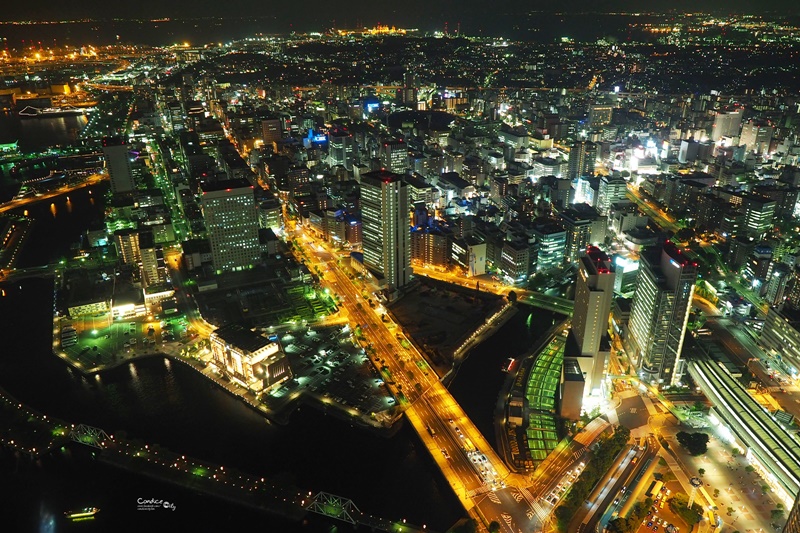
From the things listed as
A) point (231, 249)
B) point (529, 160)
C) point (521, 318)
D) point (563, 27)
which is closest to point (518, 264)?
point (521, 318)

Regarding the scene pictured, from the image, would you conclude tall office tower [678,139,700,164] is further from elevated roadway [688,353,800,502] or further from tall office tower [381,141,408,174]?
elevated roadway [688,353,800,502]

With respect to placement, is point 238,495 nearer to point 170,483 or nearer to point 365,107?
point 170,483

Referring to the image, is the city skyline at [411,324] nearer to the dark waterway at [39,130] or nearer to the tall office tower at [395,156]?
the tall office tower at [395,156]

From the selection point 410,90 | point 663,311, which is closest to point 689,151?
point 663,311

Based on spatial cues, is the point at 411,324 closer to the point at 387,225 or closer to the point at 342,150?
the point at 387,225

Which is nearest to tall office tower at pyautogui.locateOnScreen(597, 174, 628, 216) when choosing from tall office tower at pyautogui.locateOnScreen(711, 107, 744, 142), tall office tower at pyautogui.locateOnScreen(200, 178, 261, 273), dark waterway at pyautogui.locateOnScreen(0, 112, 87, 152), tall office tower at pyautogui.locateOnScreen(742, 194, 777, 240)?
tall office tower at pyautogui.locateOnScreen(742, 194, 777, 240)

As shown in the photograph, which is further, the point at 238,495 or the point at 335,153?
the point at 335,153

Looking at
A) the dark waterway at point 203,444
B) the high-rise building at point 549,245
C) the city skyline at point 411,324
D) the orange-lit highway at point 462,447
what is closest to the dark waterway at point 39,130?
the city skyline at point 411,324
